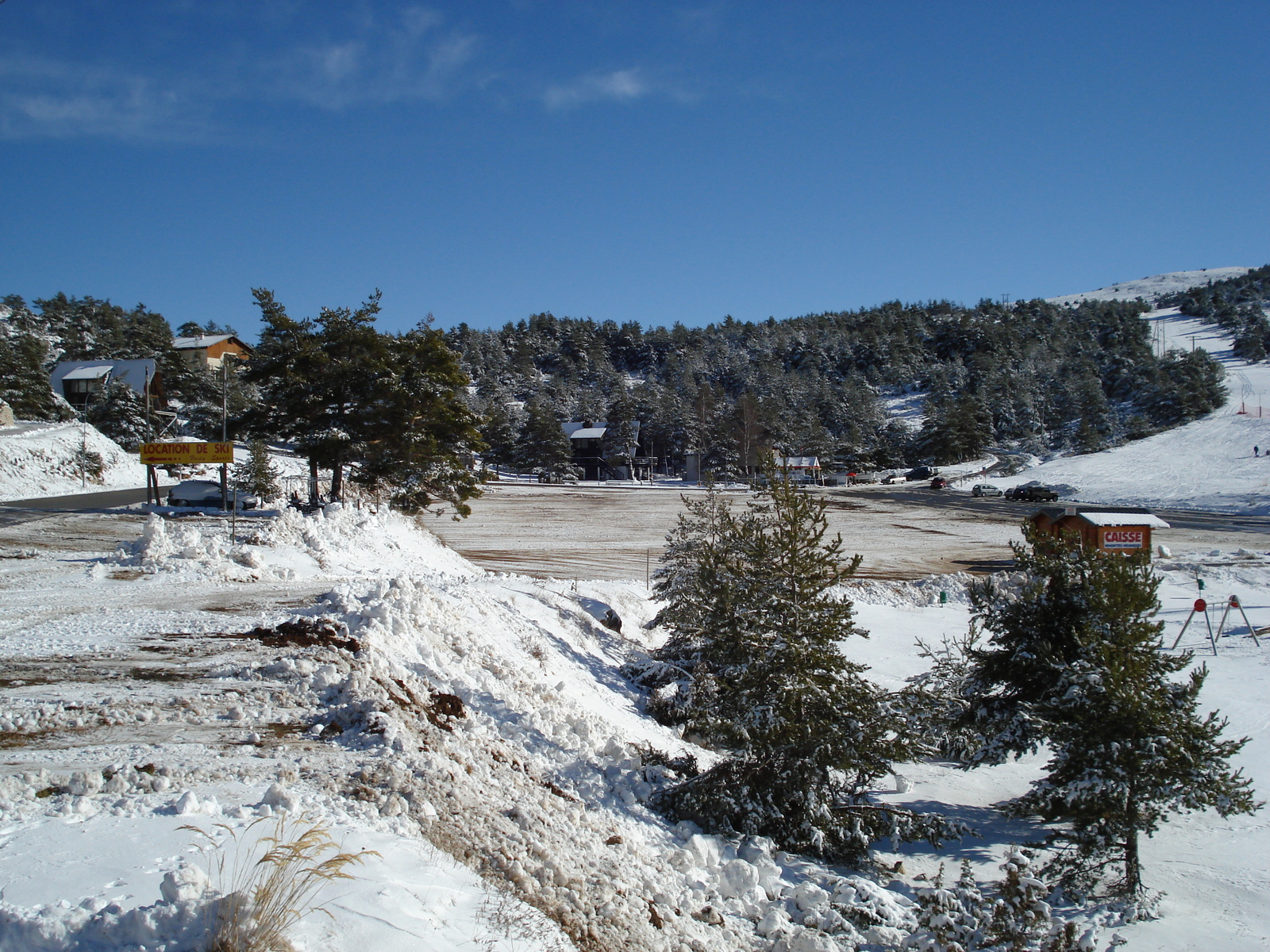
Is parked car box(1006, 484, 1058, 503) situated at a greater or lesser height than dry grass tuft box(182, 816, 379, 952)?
lesser

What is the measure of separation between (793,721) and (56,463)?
46477 mm

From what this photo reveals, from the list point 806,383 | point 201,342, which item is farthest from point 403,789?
point 806,383

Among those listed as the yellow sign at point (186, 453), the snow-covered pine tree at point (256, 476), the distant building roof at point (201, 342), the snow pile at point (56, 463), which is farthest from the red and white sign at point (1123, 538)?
the distant building roof at point (201, 342)

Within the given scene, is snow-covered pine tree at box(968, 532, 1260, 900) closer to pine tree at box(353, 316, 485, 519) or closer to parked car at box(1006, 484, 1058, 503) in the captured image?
pine tree at box(353, 316, 485, 519)

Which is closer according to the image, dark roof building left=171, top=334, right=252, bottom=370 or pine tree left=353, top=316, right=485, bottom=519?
pine tree left=353, top=316, right=485, bottom=519

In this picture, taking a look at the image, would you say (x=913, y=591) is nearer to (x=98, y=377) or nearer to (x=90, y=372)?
(x=98, y=377)

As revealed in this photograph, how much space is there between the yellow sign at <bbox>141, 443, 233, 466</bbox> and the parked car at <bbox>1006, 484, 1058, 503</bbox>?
6248 centimetres

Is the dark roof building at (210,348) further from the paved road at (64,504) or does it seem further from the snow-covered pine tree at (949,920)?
the snow-covered pine tree at (949,920)

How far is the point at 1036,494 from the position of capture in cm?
6291

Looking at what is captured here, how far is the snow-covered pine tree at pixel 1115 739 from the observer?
28.6ft

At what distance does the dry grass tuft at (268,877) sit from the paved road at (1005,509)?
47.7 meters

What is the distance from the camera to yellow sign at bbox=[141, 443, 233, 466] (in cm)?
2197

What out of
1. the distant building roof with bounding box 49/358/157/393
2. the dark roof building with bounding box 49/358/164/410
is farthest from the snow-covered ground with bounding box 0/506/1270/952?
the dark roof building with bounding box 49/358/164/410

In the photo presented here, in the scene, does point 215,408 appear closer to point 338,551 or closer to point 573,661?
point 338,551
